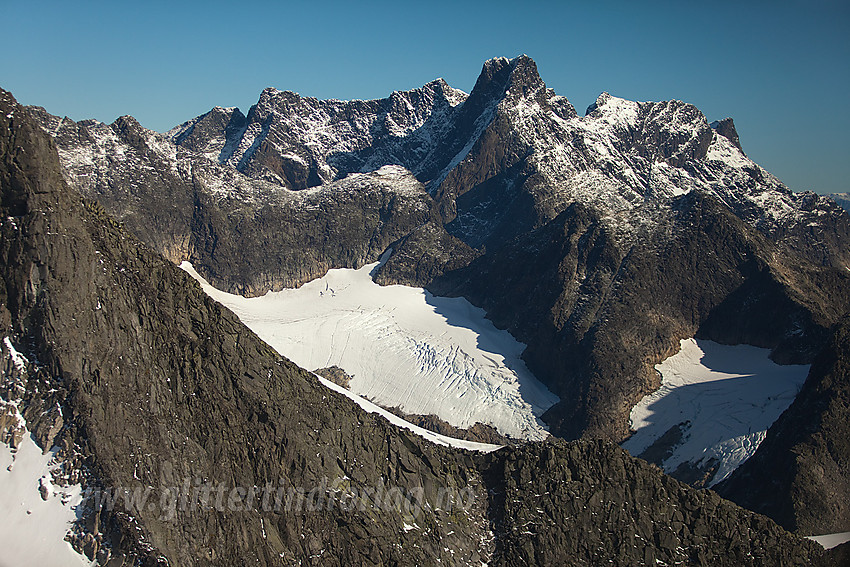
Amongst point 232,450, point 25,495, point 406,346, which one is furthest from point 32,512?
point 406,346

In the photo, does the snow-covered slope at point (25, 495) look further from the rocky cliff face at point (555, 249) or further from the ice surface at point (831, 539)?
the rocky cliff face at point (555, 249)

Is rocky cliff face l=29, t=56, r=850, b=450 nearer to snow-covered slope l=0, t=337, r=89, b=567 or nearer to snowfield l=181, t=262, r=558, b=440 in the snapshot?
snowfield l=181, t=262, r=558, b=440

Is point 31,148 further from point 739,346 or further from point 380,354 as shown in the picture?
point 739,346

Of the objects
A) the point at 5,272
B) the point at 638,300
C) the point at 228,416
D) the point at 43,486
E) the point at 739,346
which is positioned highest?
the point at 638,300

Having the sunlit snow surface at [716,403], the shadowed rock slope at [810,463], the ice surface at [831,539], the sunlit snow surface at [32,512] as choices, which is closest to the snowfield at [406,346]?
the sunlit snow surface at [716,403]

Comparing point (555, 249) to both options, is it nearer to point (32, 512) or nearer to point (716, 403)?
point (716, 403)

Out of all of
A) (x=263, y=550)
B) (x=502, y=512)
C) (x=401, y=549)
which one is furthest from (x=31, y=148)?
(x=502, y=512)
